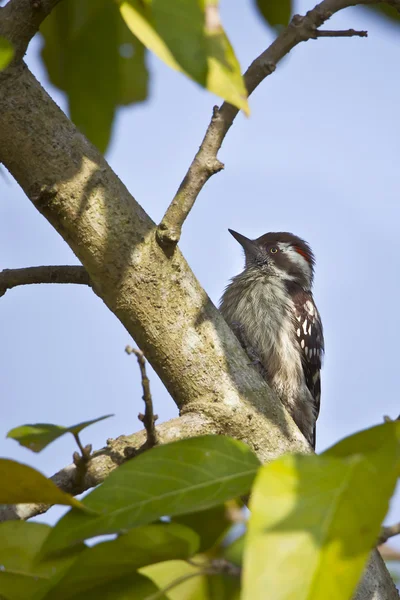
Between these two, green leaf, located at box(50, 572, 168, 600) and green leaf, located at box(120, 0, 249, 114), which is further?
green leaf, located at box(50, 572, 168, 600)

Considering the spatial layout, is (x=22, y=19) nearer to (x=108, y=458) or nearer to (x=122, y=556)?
(x=108, y=458)

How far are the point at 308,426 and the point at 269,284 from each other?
Result: 3.74 feet

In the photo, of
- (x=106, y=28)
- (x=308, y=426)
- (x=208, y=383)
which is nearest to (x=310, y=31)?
(x=106, y=28)

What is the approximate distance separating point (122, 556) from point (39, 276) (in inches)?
69.0

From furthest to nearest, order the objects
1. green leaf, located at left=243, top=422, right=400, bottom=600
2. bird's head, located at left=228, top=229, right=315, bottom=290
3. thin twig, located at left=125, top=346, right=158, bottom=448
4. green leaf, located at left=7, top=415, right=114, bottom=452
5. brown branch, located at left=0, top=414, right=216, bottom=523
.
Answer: bird's head, located at left=228, top=229, right=315, bottom=290, brown branch, located at left=0, top=414, right=216, bottom=523, thin twig, located at left=125, top=346, right=158, bottom=448, green leaf, located at left=7, top=415, right=114, bottom=452, green leaf, located at left=243, top=422, right=400, bottom=600

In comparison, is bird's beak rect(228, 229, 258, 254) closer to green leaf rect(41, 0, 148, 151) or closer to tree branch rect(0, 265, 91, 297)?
tree branch rect(0, 265, 91, 297)

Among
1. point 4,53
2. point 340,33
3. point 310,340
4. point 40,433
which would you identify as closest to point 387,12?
point 340,33

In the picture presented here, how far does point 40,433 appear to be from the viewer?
4.20ft

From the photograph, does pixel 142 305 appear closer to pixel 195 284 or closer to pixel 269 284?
pixel 195 284

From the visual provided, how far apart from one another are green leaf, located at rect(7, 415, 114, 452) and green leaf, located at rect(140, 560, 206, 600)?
0.30 m

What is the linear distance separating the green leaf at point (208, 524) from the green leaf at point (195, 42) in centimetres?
69

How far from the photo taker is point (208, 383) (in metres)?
2.23

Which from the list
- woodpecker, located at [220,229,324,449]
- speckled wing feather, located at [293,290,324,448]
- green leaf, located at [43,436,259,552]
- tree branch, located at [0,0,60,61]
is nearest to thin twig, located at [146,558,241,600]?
green leaf, located at [43,436,259,552]

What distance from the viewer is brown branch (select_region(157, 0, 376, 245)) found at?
6.53 ft
